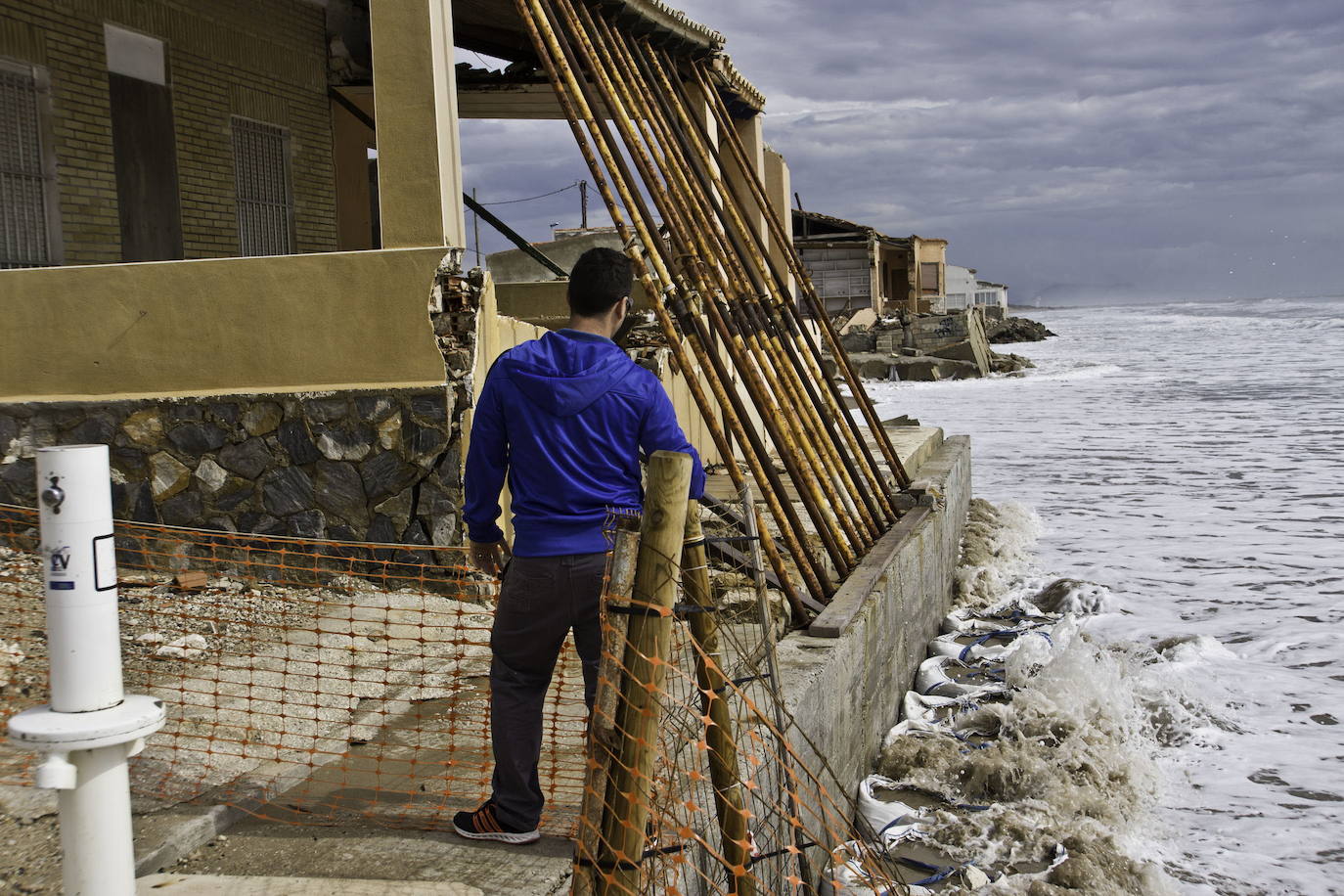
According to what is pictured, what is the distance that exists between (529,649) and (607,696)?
26.6 inches

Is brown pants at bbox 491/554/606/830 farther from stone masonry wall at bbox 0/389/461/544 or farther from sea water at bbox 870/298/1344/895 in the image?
stone masonry wall at bbox 0/389/461/544

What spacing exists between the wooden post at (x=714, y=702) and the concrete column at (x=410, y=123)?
3806mm

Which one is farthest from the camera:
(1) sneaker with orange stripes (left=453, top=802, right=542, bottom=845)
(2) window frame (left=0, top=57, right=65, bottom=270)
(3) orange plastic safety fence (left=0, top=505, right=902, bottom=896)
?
(2) window frame (left=0, top=57, right=65, bottom=270)

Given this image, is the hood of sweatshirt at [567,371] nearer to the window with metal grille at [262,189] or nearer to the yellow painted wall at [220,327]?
the yellow painted wall at [220,327]

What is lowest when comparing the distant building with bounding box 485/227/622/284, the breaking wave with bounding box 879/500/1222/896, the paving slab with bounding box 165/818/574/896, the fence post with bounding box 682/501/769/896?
the breaking wave with bounding box 879/500/1222/896

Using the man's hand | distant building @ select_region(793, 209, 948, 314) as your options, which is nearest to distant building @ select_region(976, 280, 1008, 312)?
distant building @ select_region(793, 209, 948, 314)

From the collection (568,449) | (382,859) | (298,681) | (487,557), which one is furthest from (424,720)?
(568,449)

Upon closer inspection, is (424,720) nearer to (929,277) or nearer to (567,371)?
(567,371)

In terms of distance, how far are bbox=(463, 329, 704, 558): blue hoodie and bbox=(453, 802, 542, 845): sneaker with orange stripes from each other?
31.6 inches

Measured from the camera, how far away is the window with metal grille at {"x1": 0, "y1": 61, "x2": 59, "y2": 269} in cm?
883

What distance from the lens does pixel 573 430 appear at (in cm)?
324

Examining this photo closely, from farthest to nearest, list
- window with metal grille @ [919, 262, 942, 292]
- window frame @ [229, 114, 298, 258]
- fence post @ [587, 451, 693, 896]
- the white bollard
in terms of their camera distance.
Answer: window with metal grille @ [919, 262, 942, 292], window frame @ [229, 114, 298, 258], fence post @ [587, 451, 693, 896], the white bollard

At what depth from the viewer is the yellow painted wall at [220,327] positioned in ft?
20.8

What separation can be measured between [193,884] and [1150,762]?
4.91m
